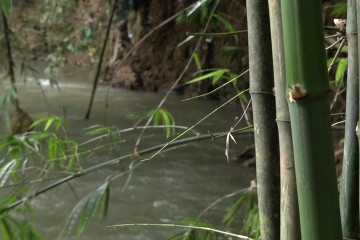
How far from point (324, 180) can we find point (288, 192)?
62 millimetres

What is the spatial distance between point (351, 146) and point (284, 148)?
6cm

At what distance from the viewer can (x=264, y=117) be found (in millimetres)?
479

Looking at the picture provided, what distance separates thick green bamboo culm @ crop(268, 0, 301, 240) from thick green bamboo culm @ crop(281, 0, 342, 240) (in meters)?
0.04

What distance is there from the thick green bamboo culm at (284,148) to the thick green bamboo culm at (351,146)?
0.05 metres

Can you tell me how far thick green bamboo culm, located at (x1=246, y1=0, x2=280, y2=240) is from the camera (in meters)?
0.47

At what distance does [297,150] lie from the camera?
1.16ft

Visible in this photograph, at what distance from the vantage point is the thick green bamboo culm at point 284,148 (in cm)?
38

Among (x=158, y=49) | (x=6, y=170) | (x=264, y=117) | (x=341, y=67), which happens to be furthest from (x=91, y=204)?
(x=158, y=49)

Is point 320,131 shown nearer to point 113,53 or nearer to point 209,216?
point 209,216

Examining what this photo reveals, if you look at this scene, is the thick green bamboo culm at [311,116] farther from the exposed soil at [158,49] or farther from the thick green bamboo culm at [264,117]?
the exposed soil at [158,49]

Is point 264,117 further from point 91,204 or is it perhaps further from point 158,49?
point 158,49

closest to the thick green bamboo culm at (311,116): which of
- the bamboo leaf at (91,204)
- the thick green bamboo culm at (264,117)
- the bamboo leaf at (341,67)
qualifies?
the thick green bamboo culm at (264,117)

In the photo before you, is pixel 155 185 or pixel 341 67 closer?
pixel 341 67

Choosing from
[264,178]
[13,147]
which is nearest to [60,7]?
[13,147]
